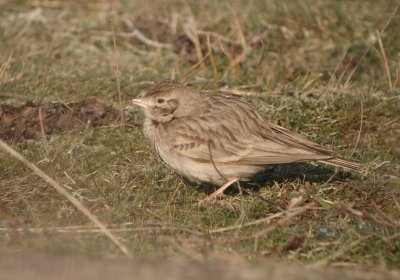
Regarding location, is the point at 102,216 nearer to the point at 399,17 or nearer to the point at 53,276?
the point at 53,276

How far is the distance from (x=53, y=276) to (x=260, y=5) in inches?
294

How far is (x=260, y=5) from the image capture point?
1088 centimetres

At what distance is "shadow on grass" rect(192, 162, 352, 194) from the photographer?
22.3 ft

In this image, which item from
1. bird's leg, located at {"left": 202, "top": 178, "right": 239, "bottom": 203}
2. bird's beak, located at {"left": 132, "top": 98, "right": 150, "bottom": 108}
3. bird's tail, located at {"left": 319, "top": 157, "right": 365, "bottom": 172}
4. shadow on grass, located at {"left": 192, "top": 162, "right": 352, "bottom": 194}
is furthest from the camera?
bird's beak, located at {"left": 132, "top": 98, "right": 150, "bottom": 108}

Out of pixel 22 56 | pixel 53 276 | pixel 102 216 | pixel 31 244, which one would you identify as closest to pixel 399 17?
pixel 22 56

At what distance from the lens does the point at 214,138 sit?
262 inches

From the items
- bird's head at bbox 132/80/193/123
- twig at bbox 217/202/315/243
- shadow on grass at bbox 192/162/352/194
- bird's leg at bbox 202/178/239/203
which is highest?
bird's head at bbox 132/80/193/123

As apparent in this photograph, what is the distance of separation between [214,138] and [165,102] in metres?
0.58

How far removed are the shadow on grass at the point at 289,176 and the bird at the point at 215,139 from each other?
0.69 feet

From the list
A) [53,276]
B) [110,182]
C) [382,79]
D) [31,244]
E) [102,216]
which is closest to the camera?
[53,276]

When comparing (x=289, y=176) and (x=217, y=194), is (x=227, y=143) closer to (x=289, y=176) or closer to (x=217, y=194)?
(x=217, y=194)

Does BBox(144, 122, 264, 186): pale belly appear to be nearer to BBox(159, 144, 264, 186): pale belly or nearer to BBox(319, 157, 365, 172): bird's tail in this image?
BBox(159, 144, 264, 186): pale belly

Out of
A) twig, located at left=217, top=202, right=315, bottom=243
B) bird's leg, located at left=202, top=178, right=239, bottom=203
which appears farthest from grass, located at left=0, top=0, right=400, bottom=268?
bird's leg, located at left=202, top=178, right=239, bottom=203

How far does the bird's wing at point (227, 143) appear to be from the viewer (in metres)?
6.38
